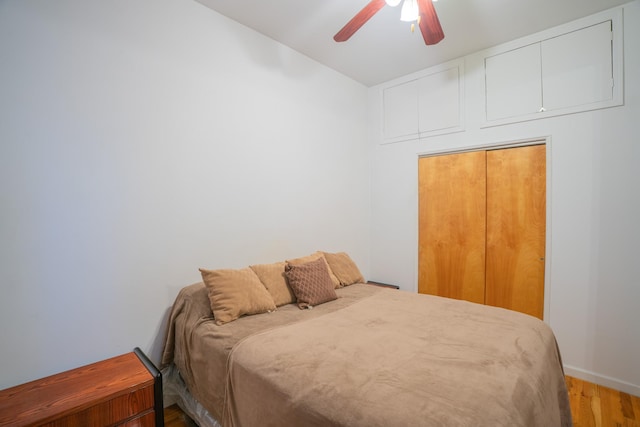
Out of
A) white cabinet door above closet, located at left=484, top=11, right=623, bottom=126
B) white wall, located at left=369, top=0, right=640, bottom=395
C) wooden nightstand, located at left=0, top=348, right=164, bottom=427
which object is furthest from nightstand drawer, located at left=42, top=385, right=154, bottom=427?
white cabinet door above closet, located at left=484, top=11, right=623, bottom=126

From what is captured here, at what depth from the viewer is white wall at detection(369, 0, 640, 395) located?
224 cm

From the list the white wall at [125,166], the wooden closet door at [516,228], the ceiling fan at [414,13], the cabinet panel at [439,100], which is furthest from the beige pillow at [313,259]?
the cabinet panel at [439,100]

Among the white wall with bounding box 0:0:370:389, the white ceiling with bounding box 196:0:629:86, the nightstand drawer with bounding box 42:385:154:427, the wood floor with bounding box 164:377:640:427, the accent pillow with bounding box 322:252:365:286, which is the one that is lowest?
the wood floor with bounding box 164:377:640:427

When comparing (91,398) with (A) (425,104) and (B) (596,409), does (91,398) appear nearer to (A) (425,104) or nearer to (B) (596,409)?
(B) (596,409)

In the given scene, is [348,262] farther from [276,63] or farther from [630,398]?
[630,398]

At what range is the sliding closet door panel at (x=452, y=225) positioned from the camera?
3027 mm

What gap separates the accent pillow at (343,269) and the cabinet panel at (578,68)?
7.70 feet

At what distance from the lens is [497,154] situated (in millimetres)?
2893

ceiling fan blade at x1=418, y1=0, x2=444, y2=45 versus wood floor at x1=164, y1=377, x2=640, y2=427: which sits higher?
ceiling fan blade at x1=418, y1=0, x2=444, y2=45

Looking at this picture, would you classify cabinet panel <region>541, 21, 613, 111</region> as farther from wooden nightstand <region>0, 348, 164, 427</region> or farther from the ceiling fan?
wooden nightstand <region>0, 348, 164, 427</region>

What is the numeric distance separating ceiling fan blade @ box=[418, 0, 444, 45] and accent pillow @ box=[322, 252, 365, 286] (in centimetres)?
197

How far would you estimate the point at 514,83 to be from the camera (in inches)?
108

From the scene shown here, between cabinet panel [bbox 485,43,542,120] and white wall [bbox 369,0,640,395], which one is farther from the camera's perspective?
cabinet panel [bbox 485,43,542,120]

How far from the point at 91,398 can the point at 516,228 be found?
11.3 ft
